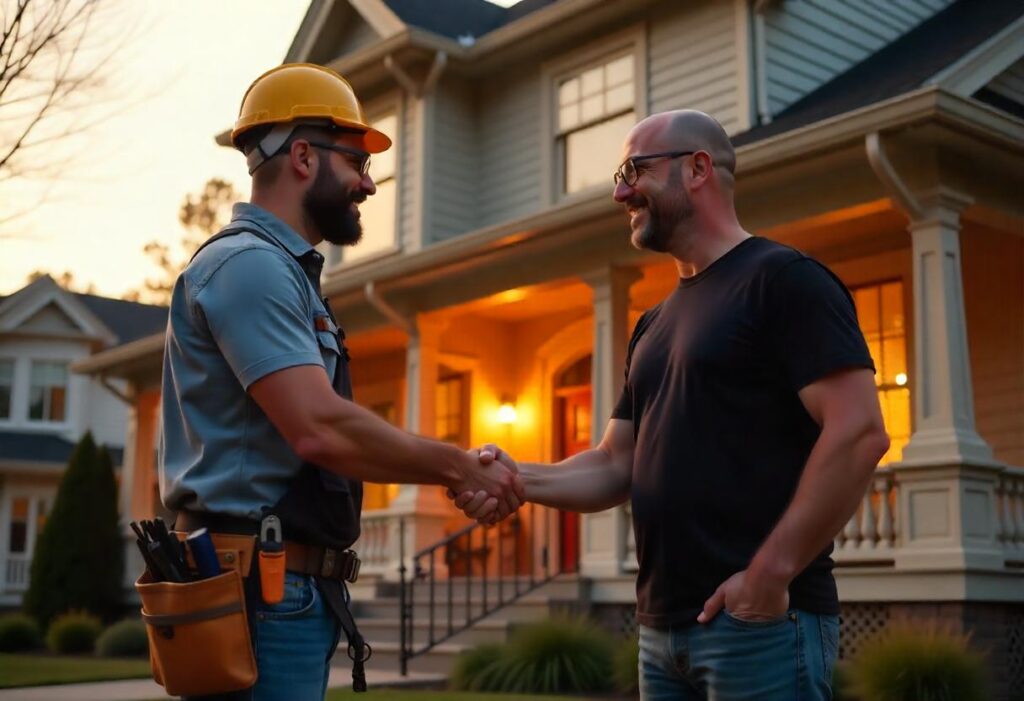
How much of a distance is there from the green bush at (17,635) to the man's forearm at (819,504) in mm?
16531

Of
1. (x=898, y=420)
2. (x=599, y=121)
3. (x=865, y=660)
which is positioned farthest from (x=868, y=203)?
(x=599, y=121)

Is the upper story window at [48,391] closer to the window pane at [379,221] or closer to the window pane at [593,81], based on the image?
the window pane at [379,221]

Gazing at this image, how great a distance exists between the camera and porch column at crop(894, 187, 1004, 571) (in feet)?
29.9

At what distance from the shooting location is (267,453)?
8.89 ft

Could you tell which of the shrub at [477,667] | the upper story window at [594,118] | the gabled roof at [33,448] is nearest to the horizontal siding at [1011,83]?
the upper story window at [594,118]

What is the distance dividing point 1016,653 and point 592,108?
732 centimetres

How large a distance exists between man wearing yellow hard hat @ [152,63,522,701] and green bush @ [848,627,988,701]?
599 cm

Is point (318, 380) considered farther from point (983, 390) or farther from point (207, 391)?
point (983, 390)

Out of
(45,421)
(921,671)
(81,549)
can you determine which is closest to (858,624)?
(921,671)

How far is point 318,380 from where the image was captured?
263 cm

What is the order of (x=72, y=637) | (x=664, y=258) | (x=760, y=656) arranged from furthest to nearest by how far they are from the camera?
(x=72, y=637), (x=664, y=258), (x=760, y=656)

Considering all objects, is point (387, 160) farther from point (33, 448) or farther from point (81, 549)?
point (33, 448)

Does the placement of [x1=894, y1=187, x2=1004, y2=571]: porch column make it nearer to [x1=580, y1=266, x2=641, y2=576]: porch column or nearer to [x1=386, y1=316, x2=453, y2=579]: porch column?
[x1=580, y1=266, x2=641, y2=576]: porch column

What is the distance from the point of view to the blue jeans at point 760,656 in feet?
8.80
